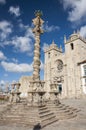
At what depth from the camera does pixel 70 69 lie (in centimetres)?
3192

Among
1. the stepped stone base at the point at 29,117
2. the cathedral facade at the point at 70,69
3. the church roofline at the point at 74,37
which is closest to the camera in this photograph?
the stepped stone base at the point at 29,117

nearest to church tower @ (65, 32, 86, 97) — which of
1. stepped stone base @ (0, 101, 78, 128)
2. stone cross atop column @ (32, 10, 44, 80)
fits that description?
stone cross atop column @ (32, 10, 44, 80)

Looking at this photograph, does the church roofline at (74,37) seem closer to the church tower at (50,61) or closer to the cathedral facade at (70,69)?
the cathedral facade at (70,69)

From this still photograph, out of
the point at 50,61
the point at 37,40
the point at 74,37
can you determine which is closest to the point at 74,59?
the point at 74,37

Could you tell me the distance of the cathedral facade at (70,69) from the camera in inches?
1168

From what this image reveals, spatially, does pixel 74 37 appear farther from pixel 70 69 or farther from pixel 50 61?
pixel 50 61

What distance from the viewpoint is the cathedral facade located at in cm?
2967

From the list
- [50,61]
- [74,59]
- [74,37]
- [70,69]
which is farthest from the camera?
[50,61]

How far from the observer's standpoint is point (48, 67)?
125 feet

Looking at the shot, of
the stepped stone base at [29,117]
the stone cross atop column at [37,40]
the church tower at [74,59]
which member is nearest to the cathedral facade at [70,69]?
the church tower at [74,59]

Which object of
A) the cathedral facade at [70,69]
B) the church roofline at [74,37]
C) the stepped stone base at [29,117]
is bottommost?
the stepped stone base at [29,117]

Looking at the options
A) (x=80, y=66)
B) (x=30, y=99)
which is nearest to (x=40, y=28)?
(x=30, y=99)

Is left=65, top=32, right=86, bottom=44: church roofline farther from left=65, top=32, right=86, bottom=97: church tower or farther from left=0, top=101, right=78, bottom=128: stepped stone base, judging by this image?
left=0, top=101, right=78, bottom=128: stepped stone base

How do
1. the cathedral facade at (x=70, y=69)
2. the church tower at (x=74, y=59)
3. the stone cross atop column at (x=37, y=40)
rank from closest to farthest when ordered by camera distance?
the stone cross atop column at (x=37, y=40)
the cathedral facade at (x=70, y=69)
the church tower at (x=74, y=59)
